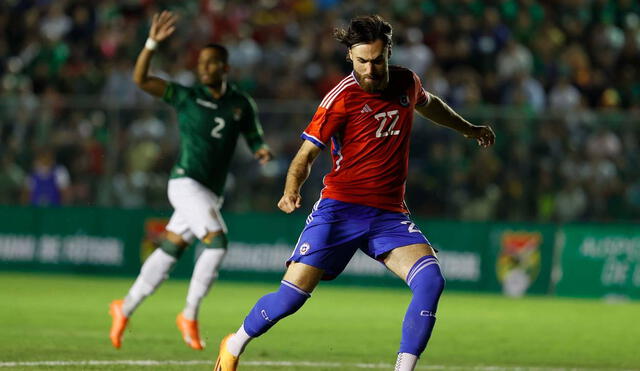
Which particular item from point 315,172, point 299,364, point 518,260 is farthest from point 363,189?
point 518,260

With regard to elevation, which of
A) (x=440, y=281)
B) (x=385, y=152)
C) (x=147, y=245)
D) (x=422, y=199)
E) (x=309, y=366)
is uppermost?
(x=385, y=152)

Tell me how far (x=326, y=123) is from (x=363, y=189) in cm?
54

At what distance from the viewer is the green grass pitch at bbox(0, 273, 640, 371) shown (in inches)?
396

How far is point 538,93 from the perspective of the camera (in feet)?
67.2

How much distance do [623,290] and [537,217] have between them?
5.32 ft

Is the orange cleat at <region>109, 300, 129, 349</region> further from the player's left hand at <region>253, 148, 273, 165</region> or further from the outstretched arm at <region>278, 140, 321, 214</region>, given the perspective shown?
the outstretched arm at <region>278, 140, 321, 214</region>

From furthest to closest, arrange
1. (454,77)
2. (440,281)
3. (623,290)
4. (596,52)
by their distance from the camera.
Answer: (596,52) < (454,77) < (623,290) < (440,281)

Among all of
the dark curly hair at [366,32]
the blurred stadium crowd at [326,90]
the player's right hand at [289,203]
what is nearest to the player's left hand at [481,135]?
the dark curly hair at [366,32]

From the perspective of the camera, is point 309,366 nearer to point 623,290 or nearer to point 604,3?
point 623,290

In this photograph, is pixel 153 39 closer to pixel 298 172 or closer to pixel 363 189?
pixel 363 189

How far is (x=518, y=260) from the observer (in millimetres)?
18562

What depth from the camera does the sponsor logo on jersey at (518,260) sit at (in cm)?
1847

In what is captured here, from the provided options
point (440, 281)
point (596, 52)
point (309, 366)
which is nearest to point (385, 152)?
point (440, 281)

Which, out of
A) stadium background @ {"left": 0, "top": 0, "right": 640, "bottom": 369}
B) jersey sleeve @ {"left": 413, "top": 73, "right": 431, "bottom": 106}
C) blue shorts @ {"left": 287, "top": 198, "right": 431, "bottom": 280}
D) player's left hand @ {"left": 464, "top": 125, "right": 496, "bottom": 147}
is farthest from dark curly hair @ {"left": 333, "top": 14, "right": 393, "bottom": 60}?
stadium background @ {"left": 0, "top": 0, "right": 640, "bottom": 369}
